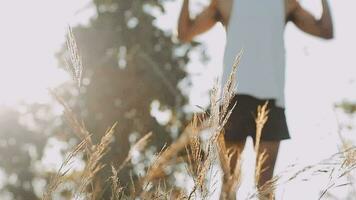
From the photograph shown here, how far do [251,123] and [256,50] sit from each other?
29cm

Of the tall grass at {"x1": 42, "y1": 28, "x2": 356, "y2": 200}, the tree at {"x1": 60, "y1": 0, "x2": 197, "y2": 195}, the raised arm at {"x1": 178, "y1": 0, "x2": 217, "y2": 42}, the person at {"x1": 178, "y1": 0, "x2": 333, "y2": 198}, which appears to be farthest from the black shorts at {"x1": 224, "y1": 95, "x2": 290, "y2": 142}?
the tree at {"x1": 60, "y1": 0, "x2": 197, "y2": 195}

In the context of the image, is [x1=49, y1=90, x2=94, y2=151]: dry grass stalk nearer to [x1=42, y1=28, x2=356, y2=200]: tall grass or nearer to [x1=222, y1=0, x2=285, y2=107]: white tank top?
[x1=42, y1=28, x2=356, y2=200]: tall grass

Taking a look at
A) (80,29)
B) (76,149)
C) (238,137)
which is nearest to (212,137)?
(76,149)

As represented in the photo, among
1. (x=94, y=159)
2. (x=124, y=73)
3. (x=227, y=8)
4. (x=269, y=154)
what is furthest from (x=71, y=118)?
(x=124, y=73)

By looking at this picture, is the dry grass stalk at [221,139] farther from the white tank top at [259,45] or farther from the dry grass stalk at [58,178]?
the white tank top at [259,45]

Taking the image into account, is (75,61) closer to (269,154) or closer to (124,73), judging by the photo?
(269,154)

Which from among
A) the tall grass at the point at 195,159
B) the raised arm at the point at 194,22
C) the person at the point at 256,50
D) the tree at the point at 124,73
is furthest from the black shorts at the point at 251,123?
the tree at the point at 124,73

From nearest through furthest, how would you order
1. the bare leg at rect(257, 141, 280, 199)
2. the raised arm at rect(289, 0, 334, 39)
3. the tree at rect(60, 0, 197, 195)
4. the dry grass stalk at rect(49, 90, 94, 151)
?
1. the dry grass stalk at rect(49, 90, 94, 151)
2. the bare leg at rect(257, 141, 280, 199)
3. the raised arm at rect(289, 0, 334, 39)
4. the tree at rect(60, 0, 197, 195)

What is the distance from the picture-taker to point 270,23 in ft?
9.01

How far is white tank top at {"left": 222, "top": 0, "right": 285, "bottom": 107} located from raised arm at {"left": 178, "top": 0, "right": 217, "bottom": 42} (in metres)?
0.08

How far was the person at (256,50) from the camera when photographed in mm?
2742

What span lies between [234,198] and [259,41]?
53.8 inches

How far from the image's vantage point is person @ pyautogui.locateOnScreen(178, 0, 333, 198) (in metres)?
2.74

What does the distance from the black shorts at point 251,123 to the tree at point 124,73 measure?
37.1ft
